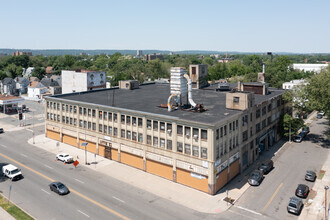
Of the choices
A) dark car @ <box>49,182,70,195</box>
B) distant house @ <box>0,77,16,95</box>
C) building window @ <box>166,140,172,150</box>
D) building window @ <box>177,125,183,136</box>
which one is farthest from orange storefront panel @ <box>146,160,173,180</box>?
distant house @ <box>0,77,16,95</box>

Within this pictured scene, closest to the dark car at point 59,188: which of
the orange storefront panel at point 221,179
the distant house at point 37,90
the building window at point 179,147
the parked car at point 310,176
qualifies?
the building window at point 179,147

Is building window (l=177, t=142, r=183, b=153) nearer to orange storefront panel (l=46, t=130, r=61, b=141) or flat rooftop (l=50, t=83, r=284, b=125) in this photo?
flat rooftop (l=50, t=83, r=284, b=125)

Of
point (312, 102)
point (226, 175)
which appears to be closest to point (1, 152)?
point (226, 175)

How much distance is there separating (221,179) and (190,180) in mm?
5007

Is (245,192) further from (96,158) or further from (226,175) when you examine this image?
(96,158)

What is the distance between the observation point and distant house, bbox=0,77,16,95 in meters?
149

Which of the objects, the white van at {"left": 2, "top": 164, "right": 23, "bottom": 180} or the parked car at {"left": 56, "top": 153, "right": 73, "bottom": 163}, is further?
the parked car at {"left": 56, "top": 153, "right": 73, "bottom": 163}

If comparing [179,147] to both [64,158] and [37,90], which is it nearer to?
[64,158]

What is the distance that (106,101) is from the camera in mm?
63844

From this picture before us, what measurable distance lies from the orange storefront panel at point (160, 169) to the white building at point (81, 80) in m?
66.6

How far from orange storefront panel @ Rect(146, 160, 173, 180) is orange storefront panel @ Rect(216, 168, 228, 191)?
8138 millimetres

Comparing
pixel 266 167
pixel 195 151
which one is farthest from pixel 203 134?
pixel 266 167

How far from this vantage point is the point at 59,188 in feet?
138

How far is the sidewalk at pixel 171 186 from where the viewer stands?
39909 mm
